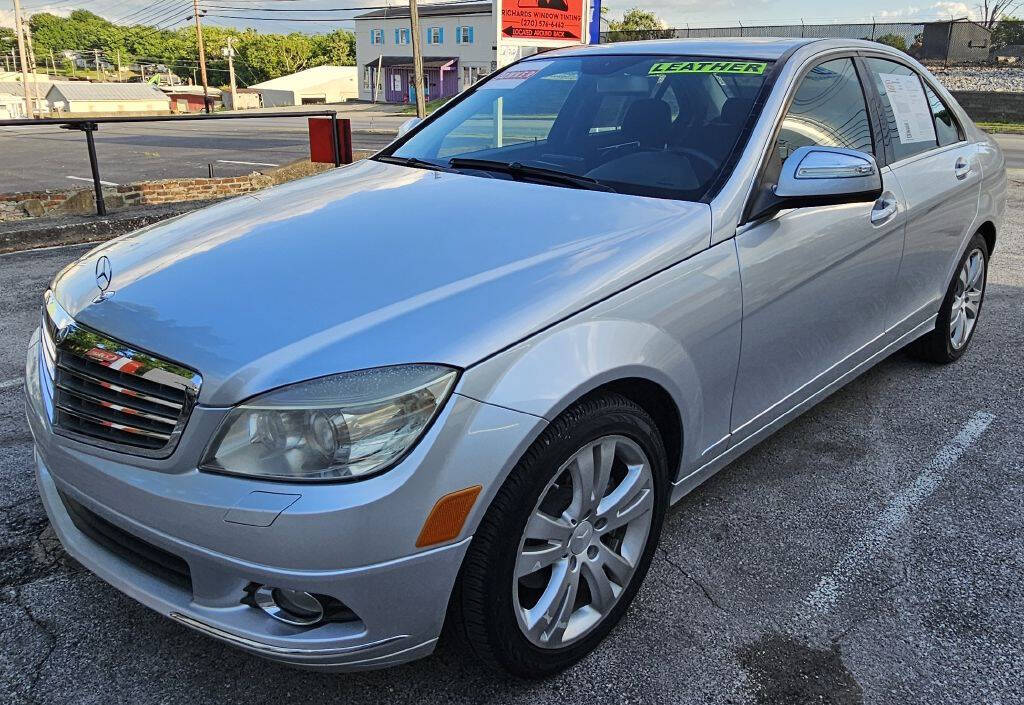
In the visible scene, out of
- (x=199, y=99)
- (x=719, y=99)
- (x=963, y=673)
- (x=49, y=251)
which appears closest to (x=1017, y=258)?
(x=719, y=99)

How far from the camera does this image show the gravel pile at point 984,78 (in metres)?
33.3

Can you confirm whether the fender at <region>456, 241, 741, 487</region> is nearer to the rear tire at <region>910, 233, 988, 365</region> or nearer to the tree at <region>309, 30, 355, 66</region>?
the rear tire at <region>910, 233, 988, 365</region>

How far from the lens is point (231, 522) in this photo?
169 centimetres

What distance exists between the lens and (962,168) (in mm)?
3912

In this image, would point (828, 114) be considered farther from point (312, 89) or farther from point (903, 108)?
point (312, 89)

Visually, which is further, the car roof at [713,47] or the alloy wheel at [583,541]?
the car roof at [713,47]

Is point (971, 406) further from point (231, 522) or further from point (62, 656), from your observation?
point (62, 656)

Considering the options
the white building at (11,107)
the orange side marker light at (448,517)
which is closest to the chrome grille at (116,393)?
the orange side marker light at (448,517)

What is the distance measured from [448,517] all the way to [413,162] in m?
1.99

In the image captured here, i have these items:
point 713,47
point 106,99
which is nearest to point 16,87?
point 106,99

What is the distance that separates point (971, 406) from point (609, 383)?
9.07 ft

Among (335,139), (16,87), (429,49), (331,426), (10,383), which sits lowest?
(10,383)

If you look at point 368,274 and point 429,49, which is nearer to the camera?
point 368,274

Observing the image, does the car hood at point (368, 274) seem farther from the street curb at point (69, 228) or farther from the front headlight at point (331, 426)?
the street curb at point (69, 228)
